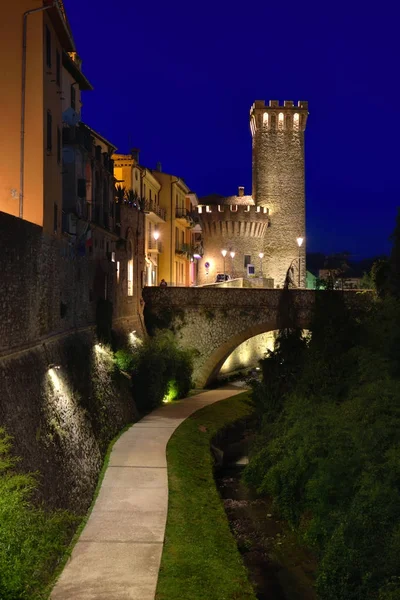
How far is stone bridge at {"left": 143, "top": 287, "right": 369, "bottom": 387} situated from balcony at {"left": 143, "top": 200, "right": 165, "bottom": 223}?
8784 mm

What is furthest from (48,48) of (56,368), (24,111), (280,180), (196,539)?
(280,180)

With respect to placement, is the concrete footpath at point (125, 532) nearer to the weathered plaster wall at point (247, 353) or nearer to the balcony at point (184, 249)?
the weathered plaster wall at point (247, 353)

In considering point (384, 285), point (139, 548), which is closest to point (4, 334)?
point (139, 548)

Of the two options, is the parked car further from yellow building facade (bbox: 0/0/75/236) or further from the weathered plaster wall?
yellow building facade (bbox: 0/0/75/236)

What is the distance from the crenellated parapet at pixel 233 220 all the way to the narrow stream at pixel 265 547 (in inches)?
1553

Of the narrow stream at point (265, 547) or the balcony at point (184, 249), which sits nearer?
the narrow stream at point (265, 547)

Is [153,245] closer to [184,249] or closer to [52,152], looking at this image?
[184,249]

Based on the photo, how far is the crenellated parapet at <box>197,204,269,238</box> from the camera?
202ft

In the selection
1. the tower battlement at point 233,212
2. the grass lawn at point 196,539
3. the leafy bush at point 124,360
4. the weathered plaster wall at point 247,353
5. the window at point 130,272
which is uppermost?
the tower battlement at point 233,212

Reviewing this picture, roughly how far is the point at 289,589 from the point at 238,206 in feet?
160

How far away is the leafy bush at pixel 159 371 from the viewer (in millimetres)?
31156

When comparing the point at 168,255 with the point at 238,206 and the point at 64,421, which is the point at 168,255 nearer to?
the point at 238,206

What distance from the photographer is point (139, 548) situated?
14742mm

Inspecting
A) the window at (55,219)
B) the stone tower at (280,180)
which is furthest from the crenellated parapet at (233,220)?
the window at (55,219)
